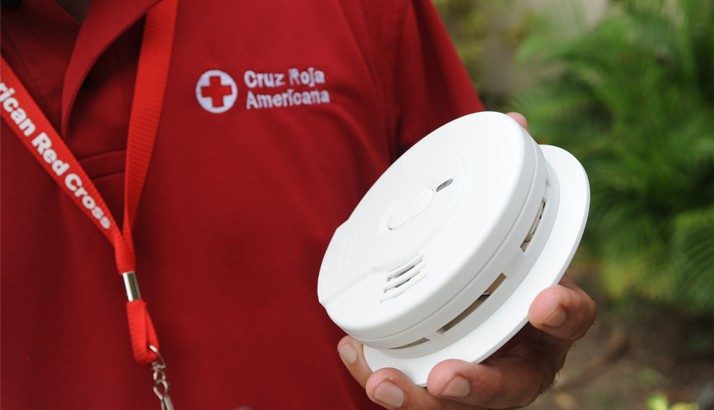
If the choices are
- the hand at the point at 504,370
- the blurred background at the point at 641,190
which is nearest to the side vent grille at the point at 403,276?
the hand at the point at 504,370

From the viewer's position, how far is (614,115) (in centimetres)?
407

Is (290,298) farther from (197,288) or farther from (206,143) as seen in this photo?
(206,143)

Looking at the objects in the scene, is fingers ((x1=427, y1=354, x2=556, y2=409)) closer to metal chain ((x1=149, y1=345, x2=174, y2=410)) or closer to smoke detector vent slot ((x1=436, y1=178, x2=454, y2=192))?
smoke detector vent slot ((x1=436, y1=178, x2=454, y2=192))

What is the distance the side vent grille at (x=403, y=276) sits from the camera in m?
0.88

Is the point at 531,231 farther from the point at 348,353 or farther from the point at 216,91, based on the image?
the point at 216,91

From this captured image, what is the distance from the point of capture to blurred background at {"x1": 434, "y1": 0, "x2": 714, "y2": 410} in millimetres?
3428

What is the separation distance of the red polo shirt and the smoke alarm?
0.57ft

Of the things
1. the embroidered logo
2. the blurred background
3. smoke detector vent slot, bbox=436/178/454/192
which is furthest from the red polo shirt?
the blurred background

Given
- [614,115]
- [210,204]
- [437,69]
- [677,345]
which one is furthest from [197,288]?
[614,115]

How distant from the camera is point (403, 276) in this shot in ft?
2.95

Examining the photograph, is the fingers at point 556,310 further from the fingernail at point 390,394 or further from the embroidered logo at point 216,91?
the embroidered logo at point 216,91

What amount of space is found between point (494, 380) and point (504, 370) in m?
0.04

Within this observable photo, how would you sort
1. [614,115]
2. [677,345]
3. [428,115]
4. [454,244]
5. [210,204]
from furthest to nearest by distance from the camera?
[614,115] < [677,345] < [428,115] < [210,204] < [454,244]

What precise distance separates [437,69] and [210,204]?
499mm
